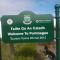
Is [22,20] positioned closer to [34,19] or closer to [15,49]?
[34,19]

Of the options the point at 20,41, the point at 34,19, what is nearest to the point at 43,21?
the point at 34,19

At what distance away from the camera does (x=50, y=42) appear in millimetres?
5012

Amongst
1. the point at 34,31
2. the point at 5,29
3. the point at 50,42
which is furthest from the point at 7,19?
the point at 50,42

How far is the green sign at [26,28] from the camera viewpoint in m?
4.93

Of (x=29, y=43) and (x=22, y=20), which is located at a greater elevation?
(x=22, y=20)

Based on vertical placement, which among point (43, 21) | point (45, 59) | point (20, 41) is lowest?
point (45, 59)

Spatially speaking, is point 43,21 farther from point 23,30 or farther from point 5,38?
point 5,38

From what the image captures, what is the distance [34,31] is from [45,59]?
522 mm

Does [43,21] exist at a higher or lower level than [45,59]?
higher

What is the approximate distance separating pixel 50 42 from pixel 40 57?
32 centimetres

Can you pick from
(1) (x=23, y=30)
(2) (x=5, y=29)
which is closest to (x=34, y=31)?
(1) (x=23, y=30)

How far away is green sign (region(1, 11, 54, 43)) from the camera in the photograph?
194 inches

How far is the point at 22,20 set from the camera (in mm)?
4961

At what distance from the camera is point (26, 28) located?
4.92m
